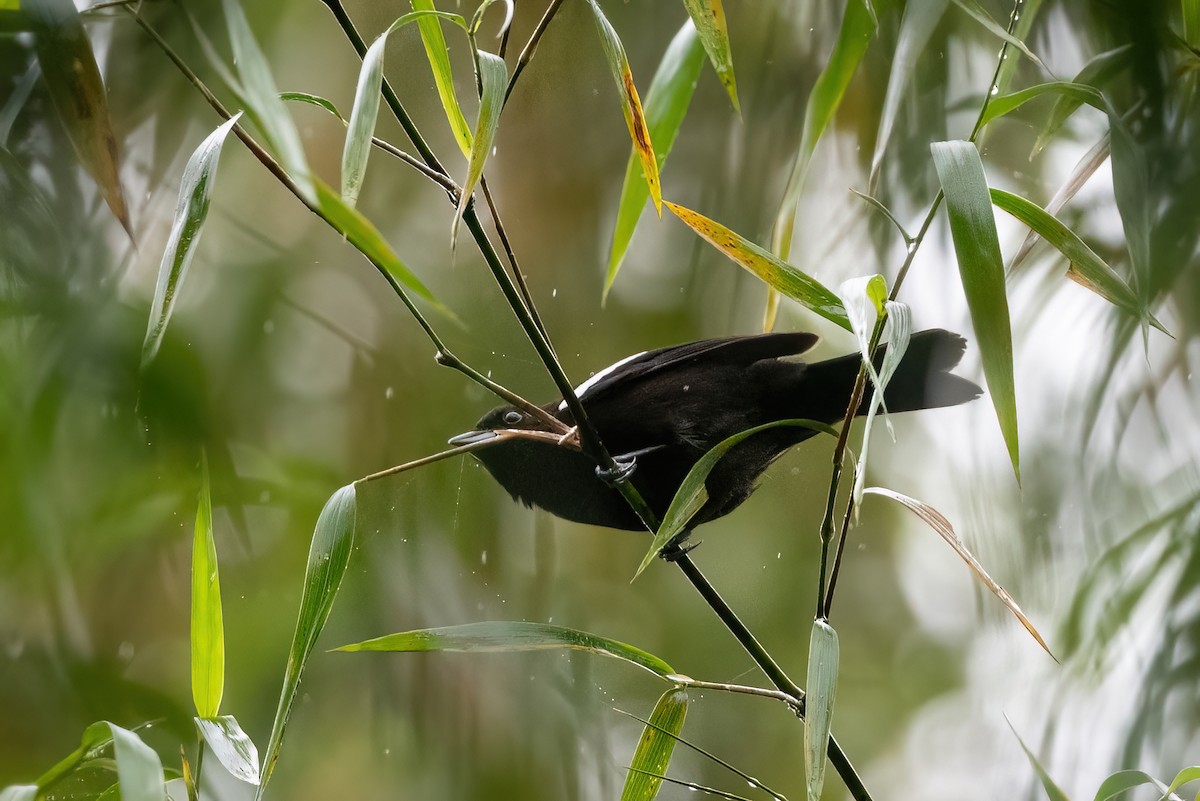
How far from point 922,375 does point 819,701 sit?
1.19ft

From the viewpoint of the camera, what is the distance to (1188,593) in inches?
36.4

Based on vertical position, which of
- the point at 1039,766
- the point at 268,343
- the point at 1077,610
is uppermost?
the point at 268,343

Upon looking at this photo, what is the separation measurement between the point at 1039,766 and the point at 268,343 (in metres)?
1.01

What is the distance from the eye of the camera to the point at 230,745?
0.59m

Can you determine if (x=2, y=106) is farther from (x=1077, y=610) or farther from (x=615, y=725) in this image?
(x=1077, y=610)

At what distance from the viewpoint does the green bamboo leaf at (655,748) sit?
0.66 metres

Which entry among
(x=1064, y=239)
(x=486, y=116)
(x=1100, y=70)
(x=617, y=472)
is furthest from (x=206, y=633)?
(x=1100, y=70)

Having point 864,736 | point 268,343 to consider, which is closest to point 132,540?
point 268,343

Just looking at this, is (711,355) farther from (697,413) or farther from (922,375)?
(922,375)

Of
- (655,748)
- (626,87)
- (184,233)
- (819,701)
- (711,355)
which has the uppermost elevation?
(626,87)

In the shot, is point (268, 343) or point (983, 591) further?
point (268, 343)

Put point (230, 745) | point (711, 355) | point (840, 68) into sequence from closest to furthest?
point (230, 745)
point (840, 68)
point (711, 355)

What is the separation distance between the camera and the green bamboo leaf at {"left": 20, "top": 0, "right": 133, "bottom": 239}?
73 centimetres

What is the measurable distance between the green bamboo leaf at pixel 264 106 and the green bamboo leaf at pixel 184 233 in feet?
0.42
